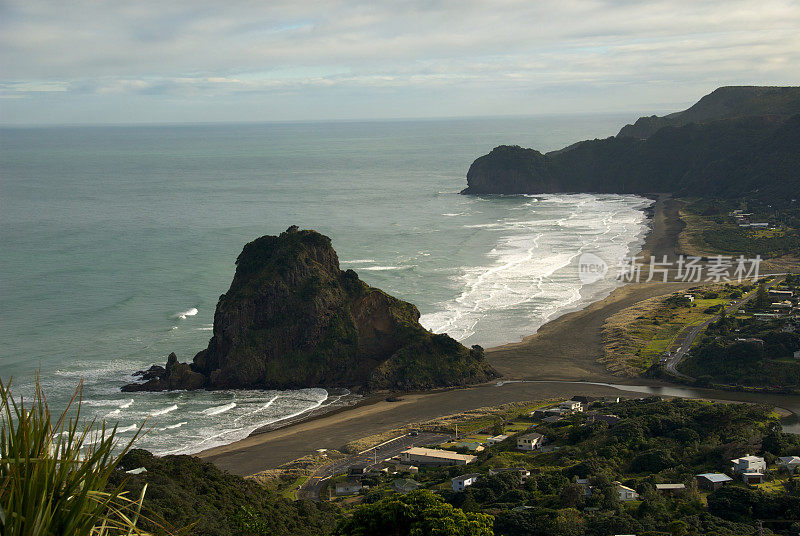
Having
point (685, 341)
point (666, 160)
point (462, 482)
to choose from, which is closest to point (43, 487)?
point (462, 482)

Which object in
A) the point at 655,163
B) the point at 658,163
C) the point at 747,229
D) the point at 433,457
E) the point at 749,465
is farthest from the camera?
the point at 655,163

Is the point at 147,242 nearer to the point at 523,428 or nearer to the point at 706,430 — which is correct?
the point at 523,428

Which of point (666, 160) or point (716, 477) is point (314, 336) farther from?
point (666, 160)

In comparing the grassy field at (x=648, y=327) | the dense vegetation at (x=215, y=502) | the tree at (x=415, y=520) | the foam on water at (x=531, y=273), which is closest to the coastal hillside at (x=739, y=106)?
the foam on water at (x=531, y=273)

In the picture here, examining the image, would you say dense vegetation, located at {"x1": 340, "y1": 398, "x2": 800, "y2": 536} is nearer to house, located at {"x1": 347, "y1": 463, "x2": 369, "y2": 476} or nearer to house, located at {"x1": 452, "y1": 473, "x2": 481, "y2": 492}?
house, located at {"x1": 452, "y1": 473, "x2": 481, "y2": 492}

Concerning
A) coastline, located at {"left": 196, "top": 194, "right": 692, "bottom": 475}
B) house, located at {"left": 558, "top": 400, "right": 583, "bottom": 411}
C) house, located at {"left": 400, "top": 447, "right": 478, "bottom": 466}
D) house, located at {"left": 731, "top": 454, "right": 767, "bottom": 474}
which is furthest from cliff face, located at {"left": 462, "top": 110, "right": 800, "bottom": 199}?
house, located at {"left": 731, "top": 454, "right": 767, "bottom": 474}
